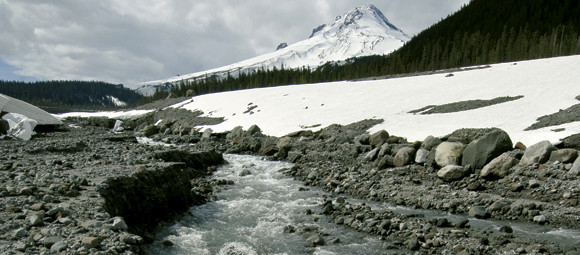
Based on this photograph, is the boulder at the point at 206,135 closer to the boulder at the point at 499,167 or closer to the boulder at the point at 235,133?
the boulder at the point at 235,133

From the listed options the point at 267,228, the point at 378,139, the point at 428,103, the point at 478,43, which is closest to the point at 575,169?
the point at 378,139

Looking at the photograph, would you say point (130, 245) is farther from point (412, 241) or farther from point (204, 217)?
point (412, 241)

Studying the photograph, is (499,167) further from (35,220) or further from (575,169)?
(35,220)

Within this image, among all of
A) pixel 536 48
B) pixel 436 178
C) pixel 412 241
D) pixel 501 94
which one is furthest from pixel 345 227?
pixel 536 48

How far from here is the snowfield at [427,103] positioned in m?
20.3

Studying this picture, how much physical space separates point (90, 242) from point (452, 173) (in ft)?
41.7

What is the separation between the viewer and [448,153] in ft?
48.5

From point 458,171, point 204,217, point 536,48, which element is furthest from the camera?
point 536,48

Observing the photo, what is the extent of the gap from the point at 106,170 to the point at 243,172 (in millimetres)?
7250

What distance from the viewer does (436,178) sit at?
14.0 m

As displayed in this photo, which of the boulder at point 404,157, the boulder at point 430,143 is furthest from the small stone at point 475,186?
the boulder at point 430,143

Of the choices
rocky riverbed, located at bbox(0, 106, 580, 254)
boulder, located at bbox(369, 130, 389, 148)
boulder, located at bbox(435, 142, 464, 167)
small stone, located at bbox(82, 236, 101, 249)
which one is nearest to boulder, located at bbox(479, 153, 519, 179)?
rocky riverbed, located at bbox(0, 106, 580, 254)

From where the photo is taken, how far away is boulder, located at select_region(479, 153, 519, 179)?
12.7 metres

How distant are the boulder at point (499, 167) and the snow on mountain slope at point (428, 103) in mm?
2556
